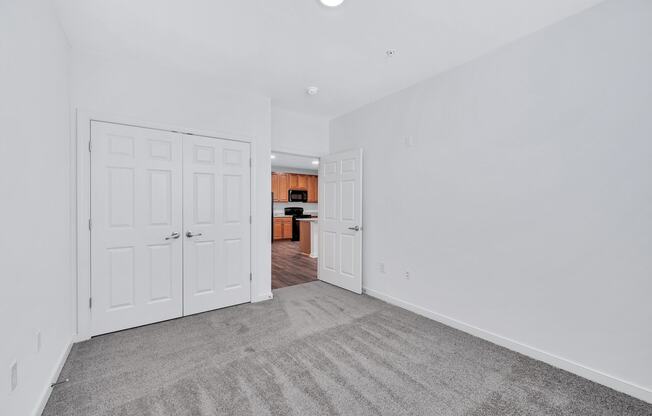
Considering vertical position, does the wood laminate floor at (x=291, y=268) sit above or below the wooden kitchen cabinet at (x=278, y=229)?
below

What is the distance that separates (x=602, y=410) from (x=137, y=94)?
14.5 feet

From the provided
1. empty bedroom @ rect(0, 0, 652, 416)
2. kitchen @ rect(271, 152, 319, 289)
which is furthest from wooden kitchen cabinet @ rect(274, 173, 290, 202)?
empty bedroom @ rect(0, 0, 652, 416)

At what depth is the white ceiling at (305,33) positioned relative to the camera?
1979 millimetres

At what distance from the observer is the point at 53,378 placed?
73.8 inches

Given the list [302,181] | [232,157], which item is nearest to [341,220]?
[232,157]

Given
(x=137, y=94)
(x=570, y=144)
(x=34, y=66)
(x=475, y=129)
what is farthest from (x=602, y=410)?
(x=137, y=94)

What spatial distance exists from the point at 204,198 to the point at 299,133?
1.77m

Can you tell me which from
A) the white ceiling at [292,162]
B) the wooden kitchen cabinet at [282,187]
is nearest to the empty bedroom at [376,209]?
the white ceiling at [292,162]

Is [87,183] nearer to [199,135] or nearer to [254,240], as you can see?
[199,135]

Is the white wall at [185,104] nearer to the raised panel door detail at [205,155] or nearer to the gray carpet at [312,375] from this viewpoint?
the raised panel door detail at [205,155]

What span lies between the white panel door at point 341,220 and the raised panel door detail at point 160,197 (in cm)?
221

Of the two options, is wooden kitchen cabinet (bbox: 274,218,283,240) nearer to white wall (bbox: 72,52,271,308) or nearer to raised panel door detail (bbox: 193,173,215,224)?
white wall (bbox: 72,52,271,308)

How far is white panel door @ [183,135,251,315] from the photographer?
9.96ft

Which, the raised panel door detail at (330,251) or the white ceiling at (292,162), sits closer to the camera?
the raised panel door detail at (330,251)
